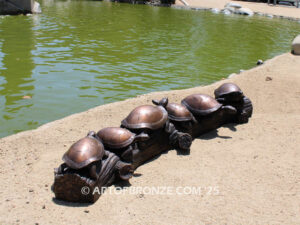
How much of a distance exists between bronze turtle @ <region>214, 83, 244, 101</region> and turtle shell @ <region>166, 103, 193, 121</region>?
1136 mm

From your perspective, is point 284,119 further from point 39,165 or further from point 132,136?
point 39,165

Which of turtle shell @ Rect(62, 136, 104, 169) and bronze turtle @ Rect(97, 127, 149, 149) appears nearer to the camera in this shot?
turtle shell @ Rect(62, 136, 104, 169)

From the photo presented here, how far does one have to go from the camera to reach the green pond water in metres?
8.16

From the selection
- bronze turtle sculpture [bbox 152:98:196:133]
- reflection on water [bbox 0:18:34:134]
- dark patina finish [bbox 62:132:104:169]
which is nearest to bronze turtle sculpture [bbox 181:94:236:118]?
bronze turtle sculpture [bbox 152:98:196:133]

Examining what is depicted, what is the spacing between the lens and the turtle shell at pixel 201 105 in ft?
18.9

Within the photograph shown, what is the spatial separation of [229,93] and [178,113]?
1.39m

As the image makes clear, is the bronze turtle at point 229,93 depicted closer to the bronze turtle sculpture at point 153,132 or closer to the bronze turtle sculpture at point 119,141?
the bronze turtle sculpture at point 153,132

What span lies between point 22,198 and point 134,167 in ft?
5.05

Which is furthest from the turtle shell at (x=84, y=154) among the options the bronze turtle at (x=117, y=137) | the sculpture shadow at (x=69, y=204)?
the sculpture shadow at (x=69, y=204)

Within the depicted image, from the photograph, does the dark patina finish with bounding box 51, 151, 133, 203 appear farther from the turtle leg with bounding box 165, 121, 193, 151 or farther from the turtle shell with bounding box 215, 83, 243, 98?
the turtle shell with bounding box 215, 83, 243, 98

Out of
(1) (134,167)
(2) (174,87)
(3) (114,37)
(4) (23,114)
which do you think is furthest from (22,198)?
(3) (114,37)

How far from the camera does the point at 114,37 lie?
51.8 feet

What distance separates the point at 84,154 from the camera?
157 inches

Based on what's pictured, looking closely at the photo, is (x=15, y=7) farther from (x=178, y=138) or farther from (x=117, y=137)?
(x=117, y=137)
